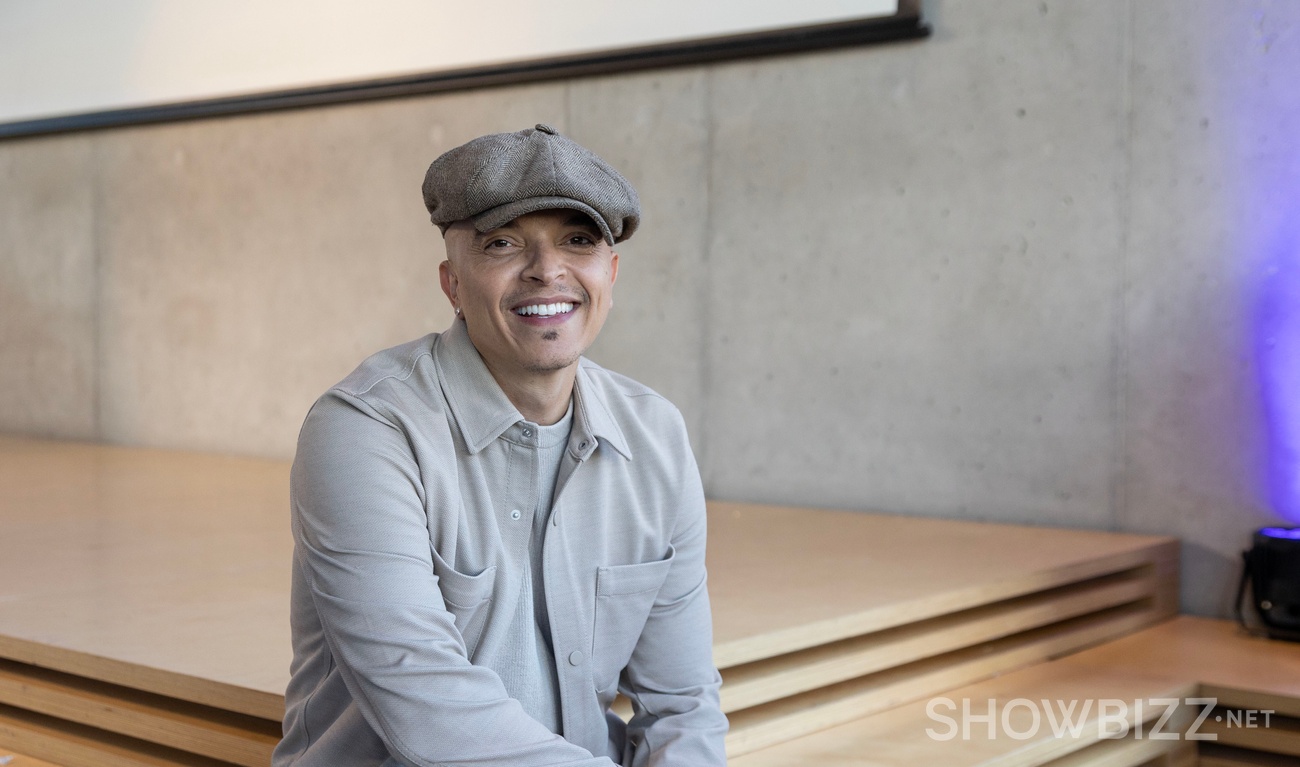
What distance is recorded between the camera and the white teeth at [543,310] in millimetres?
1475

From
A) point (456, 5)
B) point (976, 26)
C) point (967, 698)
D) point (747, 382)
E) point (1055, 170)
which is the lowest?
point (967, 698)

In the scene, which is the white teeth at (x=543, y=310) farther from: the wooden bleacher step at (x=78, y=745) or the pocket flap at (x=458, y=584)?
the wooden bleacher step at (x=78, y=745)

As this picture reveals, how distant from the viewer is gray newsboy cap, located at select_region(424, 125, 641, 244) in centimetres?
142

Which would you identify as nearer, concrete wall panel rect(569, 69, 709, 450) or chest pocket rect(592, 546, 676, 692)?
chest pocket rect(592, 546, 676, 692)

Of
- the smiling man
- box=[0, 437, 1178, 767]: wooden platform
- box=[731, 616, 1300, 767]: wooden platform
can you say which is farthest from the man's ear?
box=[731, 616, 1300, 767]: wooden platform

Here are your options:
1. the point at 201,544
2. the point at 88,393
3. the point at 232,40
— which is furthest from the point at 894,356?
the point at 88,393

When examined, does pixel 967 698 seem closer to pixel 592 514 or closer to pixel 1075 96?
pixel 592 514

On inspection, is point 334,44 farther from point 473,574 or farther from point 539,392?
point 473,574

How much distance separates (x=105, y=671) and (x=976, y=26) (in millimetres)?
2943

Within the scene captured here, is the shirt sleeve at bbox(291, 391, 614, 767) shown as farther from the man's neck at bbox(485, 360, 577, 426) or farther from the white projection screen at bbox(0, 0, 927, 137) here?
the white projection screen at bbox(0, 0, 927, 137)

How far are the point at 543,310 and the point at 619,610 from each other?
15.8 inches

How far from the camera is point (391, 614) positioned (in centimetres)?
135

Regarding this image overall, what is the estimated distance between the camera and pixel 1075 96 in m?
3.59

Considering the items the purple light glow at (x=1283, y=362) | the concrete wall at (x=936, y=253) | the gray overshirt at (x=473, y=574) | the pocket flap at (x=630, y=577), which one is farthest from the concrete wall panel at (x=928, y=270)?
the pocket flap at (x=630, y=577)
